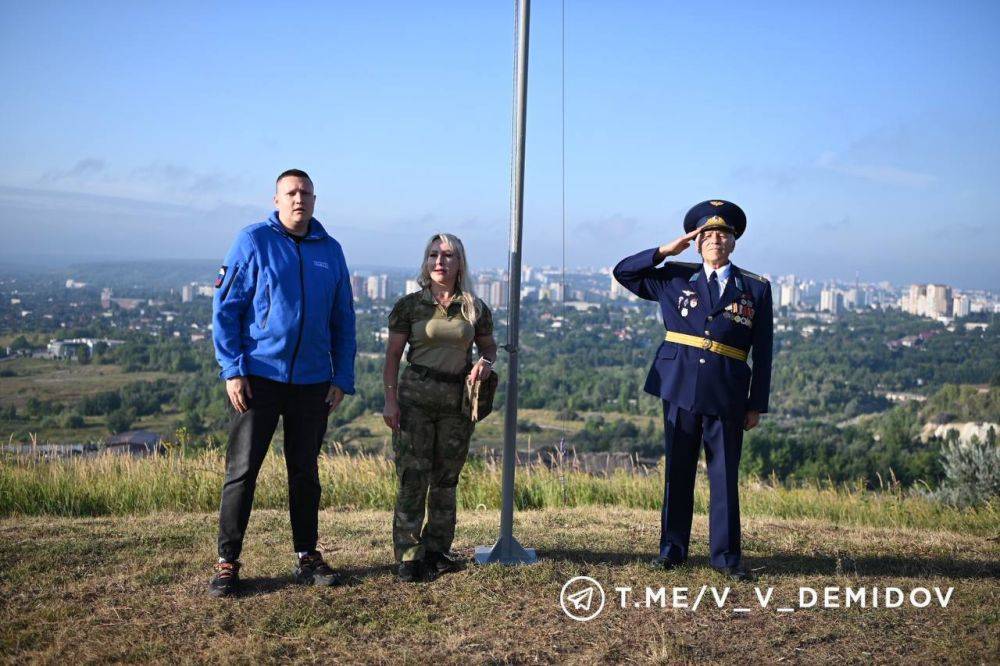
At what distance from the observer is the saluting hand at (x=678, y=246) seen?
4926 millimetres

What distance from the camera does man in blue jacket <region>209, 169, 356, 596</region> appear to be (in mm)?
4398

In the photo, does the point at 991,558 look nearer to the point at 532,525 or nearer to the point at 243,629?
the point at 532,525

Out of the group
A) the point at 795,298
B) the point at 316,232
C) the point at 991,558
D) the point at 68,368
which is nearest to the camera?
the point at 316,232

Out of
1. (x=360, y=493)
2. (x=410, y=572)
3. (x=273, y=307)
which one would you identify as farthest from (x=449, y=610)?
(x=360, y=493)

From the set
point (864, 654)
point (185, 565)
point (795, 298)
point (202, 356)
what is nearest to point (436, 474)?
point (185, 565)

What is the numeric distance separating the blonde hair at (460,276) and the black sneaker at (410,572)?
4.40 feet

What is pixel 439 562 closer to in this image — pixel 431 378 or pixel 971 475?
pixel 431 378

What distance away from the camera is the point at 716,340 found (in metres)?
4.93

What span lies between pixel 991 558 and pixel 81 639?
5.31m

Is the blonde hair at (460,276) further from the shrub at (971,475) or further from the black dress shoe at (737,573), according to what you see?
the shrub at (971,475)

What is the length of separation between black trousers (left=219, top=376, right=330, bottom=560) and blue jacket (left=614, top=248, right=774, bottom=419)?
1.93 meters

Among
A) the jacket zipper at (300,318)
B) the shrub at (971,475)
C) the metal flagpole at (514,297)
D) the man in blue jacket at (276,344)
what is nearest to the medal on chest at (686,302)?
the metal flagpole at (514,297)

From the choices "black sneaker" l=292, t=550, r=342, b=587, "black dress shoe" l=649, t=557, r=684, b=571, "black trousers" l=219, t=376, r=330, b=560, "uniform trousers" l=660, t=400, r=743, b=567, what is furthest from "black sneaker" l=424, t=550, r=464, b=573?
"uniform trousers" l=660, t=400, r=743, b=567

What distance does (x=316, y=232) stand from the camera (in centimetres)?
467
